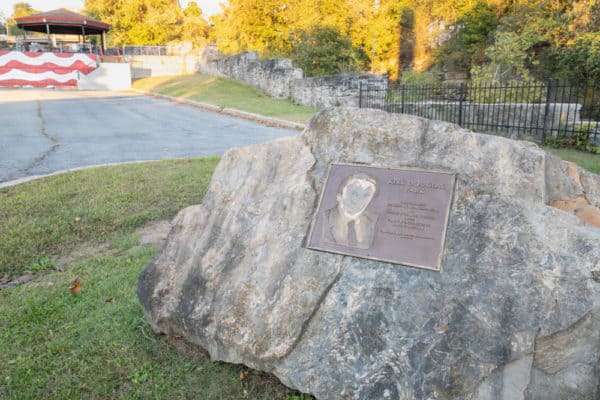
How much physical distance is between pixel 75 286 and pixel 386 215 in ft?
8.69

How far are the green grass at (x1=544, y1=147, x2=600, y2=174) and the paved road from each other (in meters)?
6.04

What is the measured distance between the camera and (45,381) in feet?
8.86

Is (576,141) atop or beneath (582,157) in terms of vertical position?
atop

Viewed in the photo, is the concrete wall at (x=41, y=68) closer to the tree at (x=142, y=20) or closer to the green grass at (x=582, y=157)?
the tree at (x=142, y=20)

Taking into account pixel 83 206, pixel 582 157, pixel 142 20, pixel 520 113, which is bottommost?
pixel 83 206

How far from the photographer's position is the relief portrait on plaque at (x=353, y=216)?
2.69 meters

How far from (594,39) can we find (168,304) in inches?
643

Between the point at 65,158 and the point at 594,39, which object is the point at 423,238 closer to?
the point at 65,158

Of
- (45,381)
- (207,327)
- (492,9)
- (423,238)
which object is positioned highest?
(492,9)

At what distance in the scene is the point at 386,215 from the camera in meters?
2.71

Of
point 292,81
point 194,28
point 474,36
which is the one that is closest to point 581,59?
point 474,36

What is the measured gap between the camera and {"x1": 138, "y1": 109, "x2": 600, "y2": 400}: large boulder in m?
2.14

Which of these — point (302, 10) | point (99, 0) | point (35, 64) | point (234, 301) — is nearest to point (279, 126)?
point (234, 301)

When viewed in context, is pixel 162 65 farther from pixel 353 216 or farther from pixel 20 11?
pixel 353 216
